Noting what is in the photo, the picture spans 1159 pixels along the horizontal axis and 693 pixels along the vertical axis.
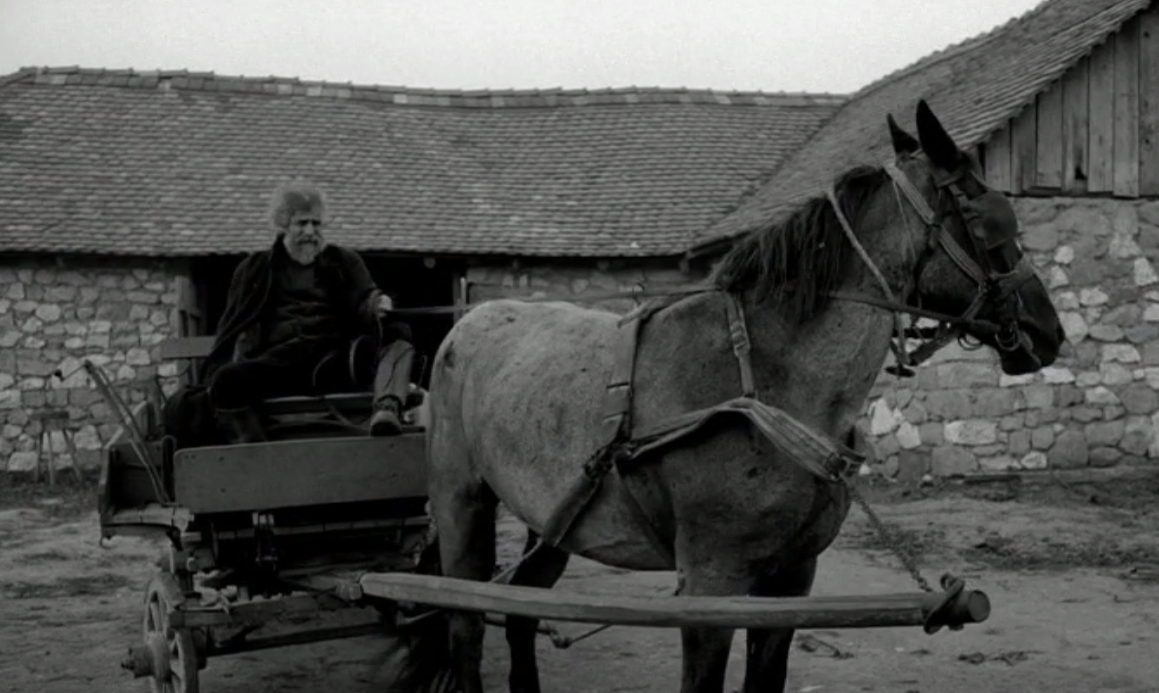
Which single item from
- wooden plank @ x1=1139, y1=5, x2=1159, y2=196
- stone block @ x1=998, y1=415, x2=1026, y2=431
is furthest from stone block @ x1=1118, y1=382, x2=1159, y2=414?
wooden plank @ x1=1139, y1=5, x2=1159, y2=196

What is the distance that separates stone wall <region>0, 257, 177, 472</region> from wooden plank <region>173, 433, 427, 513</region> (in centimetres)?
1144

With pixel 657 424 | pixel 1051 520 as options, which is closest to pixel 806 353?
pixel 657 424

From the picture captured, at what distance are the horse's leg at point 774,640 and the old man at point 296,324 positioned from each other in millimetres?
1989

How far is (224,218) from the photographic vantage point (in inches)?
650

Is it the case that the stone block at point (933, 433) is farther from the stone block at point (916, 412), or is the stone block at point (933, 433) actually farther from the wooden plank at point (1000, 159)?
the wooden plank at point (1000, 159)

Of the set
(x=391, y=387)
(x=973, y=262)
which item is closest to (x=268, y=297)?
(x=391, y=387)

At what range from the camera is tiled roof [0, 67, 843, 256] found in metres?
16.3

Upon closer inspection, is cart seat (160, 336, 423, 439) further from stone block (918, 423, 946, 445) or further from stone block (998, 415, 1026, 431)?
stone block (998, 415, 1026, 431)

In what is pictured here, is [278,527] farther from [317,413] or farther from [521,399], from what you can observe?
[521,399]

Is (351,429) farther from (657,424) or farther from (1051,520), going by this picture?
(1051,520)

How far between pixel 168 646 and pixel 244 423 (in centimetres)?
102

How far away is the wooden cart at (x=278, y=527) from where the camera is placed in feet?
15.5

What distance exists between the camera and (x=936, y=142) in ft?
11.6

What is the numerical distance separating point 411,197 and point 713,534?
14.6m
